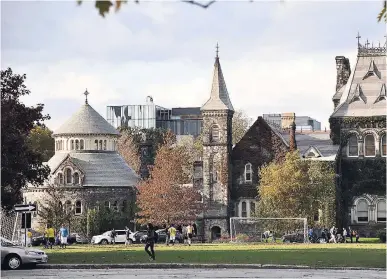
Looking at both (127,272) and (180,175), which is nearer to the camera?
(127,272)

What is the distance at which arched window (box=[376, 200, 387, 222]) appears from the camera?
8375 cm

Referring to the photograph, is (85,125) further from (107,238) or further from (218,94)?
(107,238)

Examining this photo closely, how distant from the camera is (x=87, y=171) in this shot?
9525 cm

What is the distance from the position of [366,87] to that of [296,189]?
13.3 meters

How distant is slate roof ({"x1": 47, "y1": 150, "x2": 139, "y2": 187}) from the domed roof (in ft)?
6.95

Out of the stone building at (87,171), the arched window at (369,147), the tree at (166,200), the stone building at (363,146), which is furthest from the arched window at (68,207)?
the arched window at (369,147)

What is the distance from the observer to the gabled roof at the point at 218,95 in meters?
87.6

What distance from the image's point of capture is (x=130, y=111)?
198 meters

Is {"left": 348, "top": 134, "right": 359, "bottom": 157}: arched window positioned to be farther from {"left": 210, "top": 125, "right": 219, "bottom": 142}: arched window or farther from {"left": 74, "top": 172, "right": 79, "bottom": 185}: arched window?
{"left": 74, "top": 172, "right": 79, "bottom": 185}: arched window

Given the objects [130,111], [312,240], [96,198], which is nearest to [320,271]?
[312,240]

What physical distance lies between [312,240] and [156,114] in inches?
4961

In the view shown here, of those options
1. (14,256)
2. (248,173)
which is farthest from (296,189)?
(14,256)

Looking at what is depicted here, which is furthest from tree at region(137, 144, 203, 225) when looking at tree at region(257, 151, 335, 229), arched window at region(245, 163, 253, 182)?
tree at region(257, 151, 335, 229)

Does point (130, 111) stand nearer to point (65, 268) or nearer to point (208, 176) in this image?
point (208, 176)
